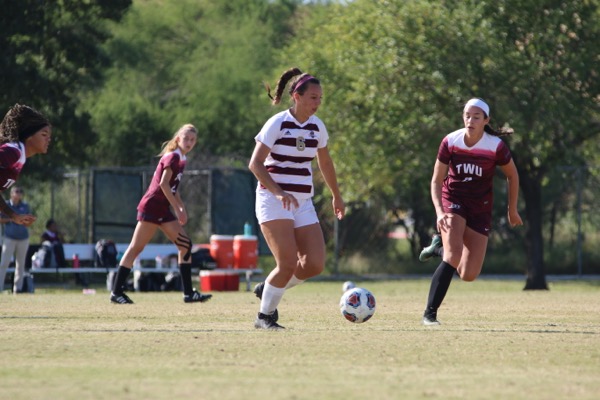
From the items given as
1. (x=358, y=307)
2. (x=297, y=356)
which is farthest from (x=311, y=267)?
(x=297, y=356)

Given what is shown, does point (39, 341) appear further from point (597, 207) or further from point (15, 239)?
point (597, 207)

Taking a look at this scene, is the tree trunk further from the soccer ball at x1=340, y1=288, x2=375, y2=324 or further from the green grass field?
the soccer ball at x1=340, y1=288, x2=375, y2=324

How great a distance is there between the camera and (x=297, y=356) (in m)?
9.13

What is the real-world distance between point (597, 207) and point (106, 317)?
22.4m

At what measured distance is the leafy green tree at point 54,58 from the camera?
2933cm

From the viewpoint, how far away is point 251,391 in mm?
7246

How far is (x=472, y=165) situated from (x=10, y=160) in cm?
428

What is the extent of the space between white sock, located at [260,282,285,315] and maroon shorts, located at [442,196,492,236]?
200 centimetres

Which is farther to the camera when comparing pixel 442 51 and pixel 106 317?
pixel 442 51

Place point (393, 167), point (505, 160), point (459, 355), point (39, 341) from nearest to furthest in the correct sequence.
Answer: point (459, 355) < point (39, 341) < point (505, 160) < point (393, 167)

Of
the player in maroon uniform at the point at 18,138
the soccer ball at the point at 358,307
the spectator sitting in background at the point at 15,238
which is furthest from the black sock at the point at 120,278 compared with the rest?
the spectator sitting in background at the point at 15,238

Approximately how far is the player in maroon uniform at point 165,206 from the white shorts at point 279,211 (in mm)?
4957

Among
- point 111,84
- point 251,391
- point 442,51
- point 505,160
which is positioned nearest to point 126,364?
point 251,391

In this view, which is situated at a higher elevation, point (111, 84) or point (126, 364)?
point (111, 84)
